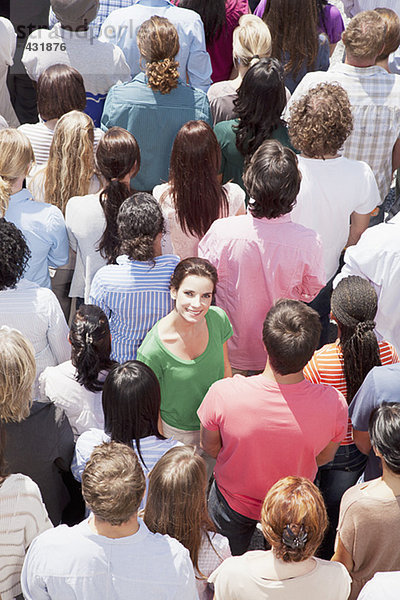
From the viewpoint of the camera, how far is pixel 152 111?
4.43 m

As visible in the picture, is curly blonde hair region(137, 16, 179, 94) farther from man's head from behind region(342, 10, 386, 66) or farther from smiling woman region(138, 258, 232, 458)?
smiling woman region(138, 258, 232, 458)

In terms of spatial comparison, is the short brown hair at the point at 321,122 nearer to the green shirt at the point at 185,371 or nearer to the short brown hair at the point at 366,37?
the short brown hair at the point at 366,37

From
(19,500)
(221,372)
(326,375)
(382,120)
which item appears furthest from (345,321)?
(382,120)

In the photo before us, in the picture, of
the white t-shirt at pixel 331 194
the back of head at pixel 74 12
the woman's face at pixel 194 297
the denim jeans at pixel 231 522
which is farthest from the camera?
the back of head at pixel 74 12

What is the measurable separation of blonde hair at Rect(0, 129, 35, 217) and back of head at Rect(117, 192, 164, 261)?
0.65 metres

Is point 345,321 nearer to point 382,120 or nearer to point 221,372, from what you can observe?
point 221,372

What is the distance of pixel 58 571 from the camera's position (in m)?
2.25

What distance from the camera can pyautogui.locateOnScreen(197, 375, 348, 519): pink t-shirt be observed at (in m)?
2.81

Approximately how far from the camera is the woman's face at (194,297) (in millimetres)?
3174

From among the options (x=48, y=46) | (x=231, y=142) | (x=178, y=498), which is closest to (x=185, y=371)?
(x=178, y=498)

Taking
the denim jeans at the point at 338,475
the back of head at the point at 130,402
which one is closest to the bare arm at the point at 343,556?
the denim jeans at the point at 338,475

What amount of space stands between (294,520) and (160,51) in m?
3.03

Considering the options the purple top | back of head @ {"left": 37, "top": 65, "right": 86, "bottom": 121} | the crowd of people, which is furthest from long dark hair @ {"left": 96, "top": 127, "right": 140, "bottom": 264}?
the purple top

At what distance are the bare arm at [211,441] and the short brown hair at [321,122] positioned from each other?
1.66m
